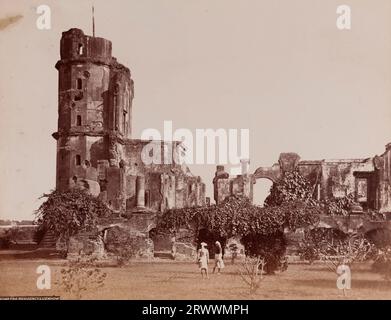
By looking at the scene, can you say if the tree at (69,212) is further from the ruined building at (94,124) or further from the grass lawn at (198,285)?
the grass lawn at (198,285)

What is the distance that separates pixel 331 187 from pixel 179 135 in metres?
15.0

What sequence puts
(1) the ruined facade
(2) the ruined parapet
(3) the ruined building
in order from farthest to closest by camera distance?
(2) the ruined parapet, (1) the ruined facade, (3) the ruined building

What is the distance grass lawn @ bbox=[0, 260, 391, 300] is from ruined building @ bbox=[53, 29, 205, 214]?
10.7m

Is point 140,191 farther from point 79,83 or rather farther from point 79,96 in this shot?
point 79,83

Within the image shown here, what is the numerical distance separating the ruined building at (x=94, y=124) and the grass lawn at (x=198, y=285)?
10.7 m

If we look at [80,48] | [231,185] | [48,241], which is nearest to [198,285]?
[48,241]

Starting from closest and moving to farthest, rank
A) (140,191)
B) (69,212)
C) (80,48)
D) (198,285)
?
(198,285) → (69,212) → (140,191) → (80,48)

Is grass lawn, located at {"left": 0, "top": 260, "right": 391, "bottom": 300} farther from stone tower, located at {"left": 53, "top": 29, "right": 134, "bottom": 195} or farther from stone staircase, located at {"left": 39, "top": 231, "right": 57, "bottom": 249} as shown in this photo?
stone tower, located at {"left": 53, "top": 29, "right": 134, "bottom": 195}

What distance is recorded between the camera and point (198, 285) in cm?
2047

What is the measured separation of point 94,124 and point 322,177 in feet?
41.6

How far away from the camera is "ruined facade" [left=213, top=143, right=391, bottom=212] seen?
35.3 metres

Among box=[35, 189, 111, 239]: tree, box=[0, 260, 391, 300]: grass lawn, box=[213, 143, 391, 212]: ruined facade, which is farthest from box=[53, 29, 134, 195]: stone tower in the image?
box=[0, 260, 391, 300]: grass lawn
